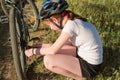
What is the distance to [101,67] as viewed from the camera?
17.4 feet

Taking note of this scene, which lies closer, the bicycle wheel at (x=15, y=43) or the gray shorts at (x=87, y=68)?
the bicycle wheel at (x=15, y=43)

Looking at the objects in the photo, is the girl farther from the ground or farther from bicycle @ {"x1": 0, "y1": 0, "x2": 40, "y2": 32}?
bicycle @ {"x1": 0, "y1": 0, "x2": 40, "y2": 32}

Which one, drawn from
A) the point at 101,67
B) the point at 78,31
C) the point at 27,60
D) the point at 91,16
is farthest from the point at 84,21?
the point at 91,16

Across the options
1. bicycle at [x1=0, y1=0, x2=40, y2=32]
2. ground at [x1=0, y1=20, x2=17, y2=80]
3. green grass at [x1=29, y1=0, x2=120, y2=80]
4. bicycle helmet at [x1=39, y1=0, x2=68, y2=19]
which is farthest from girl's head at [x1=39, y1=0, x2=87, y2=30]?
bicycle at [x1=0, y1=0, x2=40, y2=32]

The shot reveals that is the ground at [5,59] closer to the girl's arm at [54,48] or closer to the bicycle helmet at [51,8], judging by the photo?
the girl's arm at [54,48]

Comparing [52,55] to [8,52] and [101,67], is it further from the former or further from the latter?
[8,52]

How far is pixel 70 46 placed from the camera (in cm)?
516

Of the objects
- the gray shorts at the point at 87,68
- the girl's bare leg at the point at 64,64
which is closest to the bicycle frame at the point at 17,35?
the girl's bare leg at the point at 64,64

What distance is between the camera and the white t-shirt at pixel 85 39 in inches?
177

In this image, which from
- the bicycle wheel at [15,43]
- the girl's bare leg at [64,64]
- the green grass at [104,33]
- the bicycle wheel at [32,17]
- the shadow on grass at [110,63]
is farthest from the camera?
the bicycle wheel at [32,17]

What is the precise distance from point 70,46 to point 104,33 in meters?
1.18

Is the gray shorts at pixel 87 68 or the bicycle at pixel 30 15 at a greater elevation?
the bicycle at pixel 30 15

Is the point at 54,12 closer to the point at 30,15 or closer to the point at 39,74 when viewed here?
the point at 39,74

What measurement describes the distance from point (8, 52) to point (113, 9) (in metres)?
2.41
